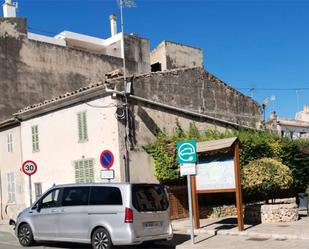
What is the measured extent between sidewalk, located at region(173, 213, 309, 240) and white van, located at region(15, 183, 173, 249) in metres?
2.30

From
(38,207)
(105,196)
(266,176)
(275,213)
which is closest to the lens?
(105,196)

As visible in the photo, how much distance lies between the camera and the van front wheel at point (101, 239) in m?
12.3

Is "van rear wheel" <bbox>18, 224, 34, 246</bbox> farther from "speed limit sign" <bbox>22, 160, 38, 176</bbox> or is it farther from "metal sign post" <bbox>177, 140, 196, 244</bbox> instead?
"metal sign post" <bbox>177, 140, 196, 244</bbox>

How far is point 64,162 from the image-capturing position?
71.4ft

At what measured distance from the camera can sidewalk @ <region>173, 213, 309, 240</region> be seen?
1309cm

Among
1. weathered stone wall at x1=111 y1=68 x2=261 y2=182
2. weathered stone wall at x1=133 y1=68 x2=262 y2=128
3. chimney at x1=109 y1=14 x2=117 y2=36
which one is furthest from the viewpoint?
chimney at x1=109 y1=14 x2=117 y2=36

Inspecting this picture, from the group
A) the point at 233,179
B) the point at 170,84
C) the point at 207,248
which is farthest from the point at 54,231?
the point at 170,84

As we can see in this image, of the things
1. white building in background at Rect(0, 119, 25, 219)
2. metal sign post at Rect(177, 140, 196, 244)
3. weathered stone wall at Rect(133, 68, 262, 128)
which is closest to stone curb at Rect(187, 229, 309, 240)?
metal sign post at Rect(177, 140, 196, 244)

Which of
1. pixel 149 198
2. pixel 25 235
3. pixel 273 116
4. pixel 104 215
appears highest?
pixel 273 116

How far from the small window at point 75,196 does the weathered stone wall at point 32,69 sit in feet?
46.9

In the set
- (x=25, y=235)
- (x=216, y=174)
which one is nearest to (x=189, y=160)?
(x=216, y=174)

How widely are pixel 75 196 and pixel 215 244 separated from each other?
12.7ft

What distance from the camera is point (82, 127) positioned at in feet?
67.8

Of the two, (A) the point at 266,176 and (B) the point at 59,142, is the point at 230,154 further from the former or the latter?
(B) the point at 59,142
